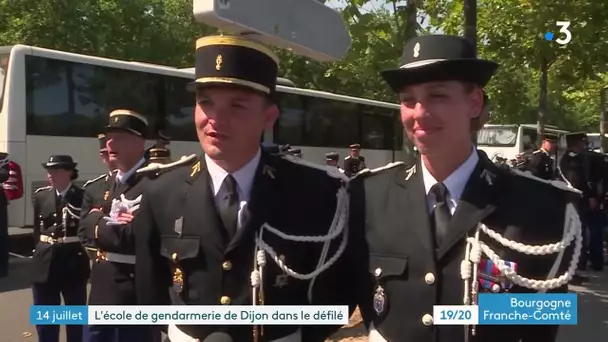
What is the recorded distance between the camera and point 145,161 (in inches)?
177

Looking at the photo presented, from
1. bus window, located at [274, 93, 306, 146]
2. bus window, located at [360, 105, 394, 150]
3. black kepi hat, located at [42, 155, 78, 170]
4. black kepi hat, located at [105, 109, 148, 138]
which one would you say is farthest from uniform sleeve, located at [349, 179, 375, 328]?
bus window, located at [360, 105, 394, 150]

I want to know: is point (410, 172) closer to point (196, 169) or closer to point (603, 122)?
point (196, 169)

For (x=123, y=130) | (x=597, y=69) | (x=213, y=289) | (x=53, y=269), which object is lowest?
(x=53, y=269)

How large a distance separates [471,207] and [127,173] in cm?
256

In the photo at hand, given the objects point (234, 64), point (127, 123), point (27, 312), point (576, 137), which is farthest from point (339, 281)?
point (576, 137)

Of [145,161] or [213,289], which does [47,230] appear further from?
[213,289]

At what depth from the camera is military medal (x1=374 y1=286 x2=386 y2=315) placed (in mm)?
2387

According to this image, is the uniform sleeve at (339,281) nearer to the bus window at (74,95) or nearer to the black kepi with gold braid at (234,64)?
the black kepi with gold braid at (234,64)

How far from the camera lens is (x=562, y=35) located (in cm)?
862

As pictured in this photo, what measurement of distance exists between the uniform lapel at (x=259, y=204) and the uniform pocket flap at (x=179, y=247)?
0.13 metres

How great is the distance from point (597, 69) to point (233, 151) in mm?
8806

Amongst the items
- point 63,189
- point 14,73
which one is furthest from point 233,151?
point 14,73

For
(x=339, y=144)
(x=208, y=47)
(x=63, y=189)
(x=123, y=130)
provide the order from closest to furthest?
(x=208, y=47) < (x=123, y=130) < (x=63, y=189) < (x=339, y=144)

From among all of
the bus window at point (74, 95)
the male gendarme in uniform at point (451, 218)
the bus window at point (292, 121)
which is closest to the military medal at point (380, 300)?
the male gendarme in uniform at point (451, 218)
